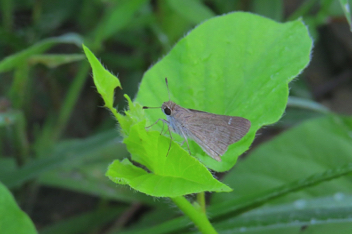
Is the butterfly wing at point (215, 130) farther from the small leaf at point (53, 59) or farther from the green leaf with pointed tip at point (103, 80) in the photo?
the small leaf at point (53, 59)

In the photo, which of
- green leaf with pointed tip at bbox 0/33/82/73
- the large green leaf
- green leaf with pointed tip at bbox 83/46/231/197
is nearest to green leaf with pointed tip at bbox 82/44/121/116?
green leaf with pointed tip at bbox 83/46/231/197

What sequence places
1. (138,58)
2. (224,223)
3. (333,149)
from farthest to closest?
(138,58) → (333,149) → (224,223)

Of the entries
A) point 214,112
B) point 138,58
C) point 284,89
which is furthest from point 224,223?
point 138,58

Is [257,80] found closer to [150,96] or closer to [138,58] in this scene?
[150,96]

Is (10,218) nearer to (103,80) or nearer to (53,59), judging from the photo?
(103,80)

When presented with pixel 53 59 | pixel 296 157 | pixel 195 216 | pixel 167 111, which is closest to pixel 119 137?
pixel 53 59

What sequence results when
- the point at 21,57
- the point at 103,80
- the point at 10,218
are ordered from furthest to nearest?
the point at 21,57
the point at 10,218
the point at 103,80
